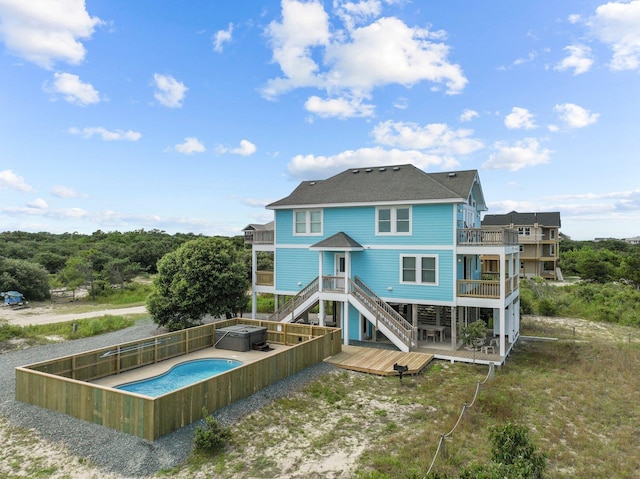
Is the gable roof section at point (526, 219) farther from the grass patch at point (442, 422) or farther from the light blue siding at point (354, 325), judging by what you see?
the light blue siding at point (354, 325)

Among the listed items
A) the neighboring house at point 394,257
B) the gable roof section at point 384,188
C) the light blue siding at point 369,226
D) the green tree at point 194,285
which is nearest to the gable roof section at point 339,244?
the neighboring house at point 394,257

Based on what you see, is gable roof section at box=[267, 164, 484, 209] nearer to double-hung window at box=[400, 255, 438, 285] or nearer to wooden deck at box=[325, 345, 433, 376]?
double-hung window at box=[400, 255, 438, 285]

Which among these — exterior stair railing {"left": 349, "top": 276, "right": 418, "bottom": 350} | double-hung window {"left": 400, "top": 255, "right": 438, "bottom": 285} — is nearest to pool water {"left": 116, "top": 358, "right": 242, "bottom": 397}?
exterior stair railing {"left": 349, "top": 276, "right": 418, "bottom": 350}

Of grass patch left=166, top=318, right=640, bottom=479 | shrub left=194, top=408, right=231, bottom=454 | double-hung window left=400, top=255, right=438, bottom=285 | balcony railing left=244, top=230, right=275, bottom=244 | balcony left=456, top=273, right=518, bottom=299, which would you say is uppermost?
balcony railing left=244, top=230, right=275, bottom=244

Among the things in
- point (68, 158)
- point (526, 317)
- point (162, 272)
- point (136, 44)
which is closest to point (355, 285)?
point (162, 272)

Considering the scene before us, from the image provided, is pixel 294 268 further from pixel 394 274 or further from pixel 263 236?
pixel 394 274

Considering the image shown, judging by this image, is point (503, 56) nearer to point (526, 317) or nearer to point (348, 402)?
point (526, 317)

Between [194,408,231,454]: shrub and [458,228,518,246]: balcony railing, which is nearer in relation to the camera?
[194,408,231,454]: shrub

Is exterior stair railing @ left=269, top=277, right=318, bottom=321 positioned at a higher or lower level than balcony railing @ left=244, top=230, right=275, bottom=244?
lower
